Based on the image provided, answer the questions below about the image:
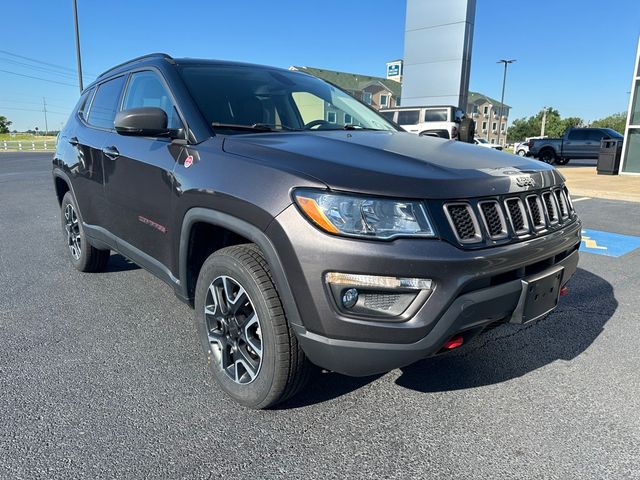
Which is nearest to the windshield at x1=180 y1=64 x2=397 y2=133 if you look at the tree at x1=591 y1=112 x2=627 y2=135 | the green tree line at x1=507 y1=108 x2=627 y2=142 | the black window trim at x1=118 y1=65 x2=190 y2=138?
the black window trim at x1=118 y1=65 x2=190 y2=138

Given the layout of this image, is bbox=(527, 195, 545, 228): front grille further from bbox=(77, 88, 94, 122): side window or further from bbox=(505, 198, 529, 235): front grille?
bbox=(77, 88, 94, 122): side window

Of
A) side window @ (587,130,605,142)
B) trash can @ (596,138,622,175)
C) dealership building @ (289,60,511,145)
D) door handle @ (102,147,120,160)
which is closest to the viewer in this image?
door handle @ (102,147,120,160)

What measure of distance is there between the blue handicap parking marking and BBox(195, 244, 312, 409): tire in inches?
183

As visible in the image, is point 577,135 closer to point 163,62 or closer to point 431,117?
point 431,117

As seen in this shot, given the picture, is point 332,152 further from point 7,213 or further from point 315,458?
point 7,213

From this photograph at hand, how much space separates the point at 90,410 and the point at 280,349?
3.48 ft

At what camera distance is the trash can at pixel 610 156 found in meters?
14.7

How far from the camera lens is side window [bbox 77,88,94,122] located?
4.21 m

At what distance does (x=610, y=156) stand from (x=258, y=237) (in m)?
15.9

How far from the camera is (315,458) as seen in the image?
2.01 metres

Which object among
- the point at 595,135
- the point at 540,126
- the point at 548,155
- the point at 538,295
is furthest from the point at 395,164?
the point at 540,126

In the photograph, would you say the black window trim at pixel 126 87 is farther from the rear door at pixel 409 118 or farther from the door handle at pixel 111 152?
the rear door at pixel 409 118

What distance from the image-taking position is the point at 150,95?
3.16 metres

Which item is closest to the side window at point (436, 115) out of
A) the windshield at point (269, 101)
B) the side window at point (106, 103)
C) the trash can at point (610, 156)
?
the trash can at point (610, 156)
